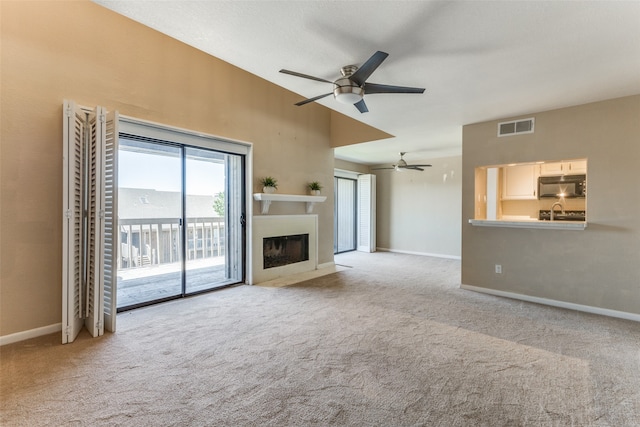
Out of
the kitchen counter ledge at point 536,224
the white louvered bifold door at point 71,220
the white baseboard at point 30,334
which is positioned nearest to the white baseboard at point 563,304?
the kitchen counter ledge at point 536,224

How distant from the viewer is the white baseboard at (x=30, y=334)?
105 inches

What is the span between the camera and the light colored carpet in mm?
1811

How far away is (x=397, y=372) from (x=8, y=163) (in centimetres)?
381

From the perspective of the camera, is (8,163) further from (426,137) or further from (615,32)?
(426,137)

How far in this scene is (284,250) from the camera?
17.7 ft

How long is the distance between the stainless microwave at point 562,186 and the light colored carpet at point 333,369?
8.98ft

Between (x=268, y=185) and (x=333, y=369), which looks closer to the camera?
(x=333, y=369)

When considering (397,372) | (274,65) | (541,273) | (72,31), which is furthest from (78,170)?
(541,273)

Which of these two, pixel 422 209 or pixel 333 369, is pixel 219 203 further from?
pixel 422 209

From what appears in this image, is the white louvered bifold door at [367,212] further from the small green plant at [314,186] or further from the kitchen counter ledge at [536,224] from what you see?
the kitchen counter ledge at [536,224]

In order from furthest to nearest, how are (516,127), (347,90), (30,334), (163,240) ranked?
(163,240), (516,127), (30,334), (347,90)

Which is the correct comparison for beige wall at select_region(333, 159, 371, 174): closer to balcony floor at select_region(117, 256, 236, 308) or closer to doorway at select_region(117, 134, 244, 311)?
doorway at select_region(117, 134, 244, 311)

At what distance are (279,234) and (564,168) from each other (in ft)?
17.3

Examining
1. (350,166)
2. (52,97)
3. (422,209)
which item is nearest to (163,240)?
(52,97)
